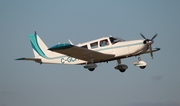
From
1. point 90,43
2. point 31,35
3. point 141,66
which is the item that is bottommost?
point 141,66

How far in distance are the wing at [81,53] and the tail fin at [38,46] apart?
14.6 feet

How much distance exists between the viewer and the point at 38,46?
85.3 ft

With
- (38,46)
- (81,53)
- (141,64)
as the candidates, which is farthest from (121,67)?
(38,46)

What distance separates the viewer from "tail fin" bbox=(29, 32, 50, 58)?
2503 cm

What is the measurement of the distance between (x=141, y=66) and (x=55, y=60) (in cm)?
638

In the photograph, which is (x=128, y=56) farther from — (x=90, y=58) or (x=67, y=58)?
(x=67, y=58)

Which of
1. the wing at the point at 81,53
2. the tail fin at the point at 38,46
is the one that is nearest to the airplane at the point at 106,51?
Answer: the wing at the point at 81,53

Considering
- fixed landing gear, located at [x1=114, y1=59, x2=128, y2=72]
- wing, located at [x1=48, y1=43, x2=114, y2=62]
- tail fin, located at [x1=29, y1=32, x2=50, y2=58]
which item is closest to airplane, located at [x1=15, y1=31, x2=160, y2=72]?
wing, located at [x1=48, y1=43, x2=114, y2=62]

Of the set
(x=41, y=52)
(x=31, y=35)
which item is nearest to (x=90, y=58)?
(x=41, y=52)

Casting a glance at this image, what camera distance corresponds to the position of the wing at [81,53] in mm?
18953

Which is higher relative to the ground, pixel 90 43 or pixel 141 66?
pixel 90 43

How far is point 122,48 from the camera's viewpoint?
2123cm

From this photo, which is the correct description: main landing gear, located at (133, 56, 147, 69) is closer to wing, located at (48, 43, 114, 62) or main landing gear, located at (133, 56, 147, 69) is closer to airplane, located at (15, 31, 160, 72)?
airplane, located at (15, 31, 160, 72)

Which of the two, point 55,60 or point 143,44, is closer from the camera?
point 143,44
